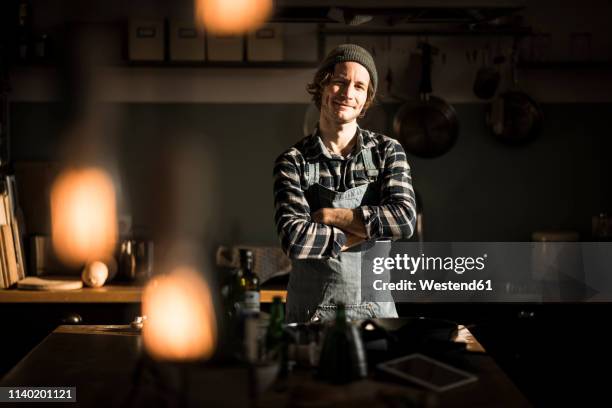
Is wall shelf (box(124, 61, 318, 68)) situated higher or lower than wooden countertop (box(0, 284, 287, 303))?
higher

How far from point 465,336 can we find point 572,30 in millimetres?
2626

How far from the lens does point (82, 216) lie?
12.9 ft

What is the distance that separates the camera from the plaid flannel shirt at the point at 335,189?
→ 2.22 m

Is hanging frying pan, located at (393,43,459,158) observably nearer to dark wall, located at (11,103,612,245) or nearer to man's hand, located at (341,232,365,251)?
dark wall, located at (11,103,612,245)

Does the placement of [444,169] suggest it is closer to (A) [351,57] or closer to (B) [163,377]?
(A) [351,57]

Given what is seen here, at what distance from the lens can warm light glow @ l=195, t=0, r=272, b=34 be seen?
386 centimetres

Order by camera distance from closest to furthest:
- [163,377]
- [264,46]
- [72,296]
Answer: [163,377] < [72,296] < [264,46]

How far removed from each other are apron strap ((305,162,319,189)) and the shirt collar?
0.10ft

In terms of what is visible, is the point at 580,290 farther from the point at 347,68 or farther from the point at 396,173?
the point at 347,68

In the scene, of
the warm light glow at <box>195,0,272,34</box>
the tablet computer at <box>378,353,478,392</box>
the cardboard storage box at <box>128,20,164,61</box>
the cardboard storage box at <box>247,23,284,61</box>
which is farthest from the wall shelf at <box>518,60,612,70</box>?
the tablet computer at <box>378,353,478,392</box>

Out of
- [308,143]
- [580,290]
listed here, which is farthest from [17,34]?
[580,290]

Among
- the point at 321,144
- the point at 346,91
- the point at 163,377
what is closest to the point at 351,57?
→ the point at 346,91
